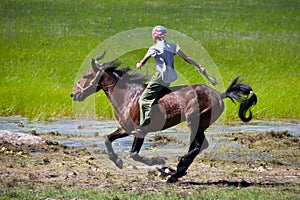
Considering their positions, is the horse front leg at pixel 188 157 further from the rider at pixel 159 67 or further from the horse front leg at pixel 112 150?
the horse front leg at pixel 112 150

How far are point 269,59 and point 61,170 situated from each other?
1701 centimetres

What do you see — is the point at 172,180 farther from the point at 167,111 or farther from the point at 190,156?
the point at 167,111

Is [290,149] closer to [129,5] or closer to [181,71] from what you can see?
[181,71]

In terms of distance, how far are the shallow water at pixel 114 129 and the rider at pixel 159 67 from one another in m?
2.30

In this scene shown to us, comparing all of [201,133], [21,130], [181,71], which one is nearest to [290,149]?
[201,133]

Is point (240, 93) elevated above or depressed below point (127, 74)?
above

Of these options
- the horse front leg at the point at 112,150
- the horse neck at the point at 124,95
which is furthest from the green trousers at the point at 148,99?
the horse front leg at the point at 112,150

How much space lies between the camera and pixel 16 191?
34.8 ft

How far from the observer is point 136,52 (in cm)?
2936

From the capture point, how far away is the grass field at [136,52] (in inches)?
776

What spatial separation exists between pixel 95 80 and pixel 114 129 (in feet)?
14.1

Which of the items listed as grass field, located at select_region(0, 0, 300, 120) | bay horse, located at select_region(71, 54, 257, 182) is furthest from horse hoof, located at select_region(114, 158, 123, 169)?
grass field, located at select_region(0, 0, 300, 120)

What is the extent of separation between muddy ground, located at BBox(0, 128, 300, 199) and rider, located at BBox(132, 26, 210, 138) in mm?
972

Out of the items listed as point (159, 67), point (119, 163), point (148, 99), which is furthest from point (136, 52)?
point (159, 67)
